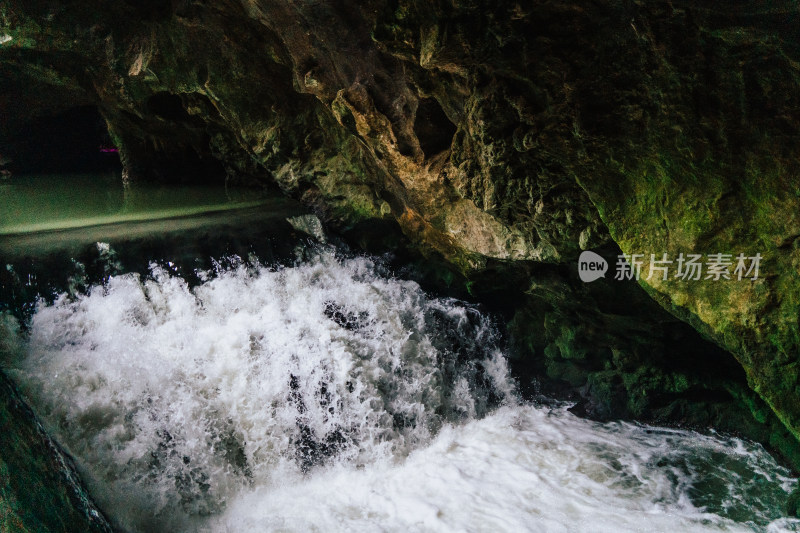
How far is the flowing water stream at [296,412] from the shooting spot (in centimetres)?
423

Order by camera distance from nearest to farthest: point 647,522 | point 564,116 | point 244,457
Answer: point 564,116, point 647,522, point 244,457

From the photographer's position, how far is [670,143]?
318 centimetres

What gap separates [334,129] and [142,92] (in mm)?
3578

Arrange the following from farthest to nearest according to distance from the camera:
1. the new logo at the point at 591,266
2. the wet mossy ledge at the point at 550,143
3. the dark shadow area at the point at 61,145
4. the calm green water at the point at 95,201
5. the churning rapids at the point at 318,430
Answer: the dark shadow area at the point at 61,145, the calm green water at the point at 95,201, the new logo at the point at 591,266, the churning rapids at the point at 318,430, the wet mossy ledge at the point at 550,143

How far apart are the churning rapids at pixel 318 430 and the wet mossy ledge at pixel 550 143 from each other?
0.86m

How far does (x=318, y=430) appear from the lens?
17.3ft

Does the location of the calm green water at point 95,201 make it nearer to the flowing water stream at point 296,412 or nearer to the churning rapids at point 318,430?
the flowing water stream at point 296,412

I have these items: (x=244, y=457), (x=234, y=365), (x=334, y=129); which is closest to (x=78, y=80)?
(x=334, y=129)

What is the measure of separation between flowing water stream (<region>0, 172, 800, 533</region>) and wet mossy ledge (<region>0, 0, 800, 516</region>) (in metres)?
0.74

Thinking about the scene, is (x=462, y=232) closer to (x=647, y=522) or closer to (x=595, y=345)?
(x=595, y=345)

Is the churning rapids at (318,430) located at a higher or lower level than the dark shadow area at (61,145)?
lower

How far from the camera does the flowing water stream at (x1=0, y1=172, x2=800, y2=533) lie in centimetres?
423

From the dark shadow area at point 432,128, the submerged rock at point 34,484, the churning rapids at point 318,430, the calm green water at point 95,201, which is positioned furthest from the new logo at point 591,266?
the calm green water at point 95,201

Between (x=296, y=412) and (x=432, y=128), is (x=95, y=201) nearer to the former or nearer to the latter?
(x=296, y=412)
